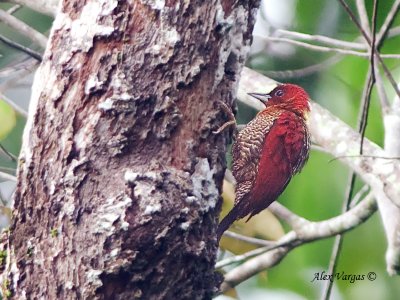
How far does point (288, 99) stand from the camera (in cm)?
171

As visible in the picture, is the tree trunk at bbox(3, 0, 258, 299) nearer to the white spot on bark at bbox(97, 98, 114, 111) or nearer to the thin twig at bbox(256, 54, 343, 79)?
the white spot on bark at bbox(97, 98, 114, 111)

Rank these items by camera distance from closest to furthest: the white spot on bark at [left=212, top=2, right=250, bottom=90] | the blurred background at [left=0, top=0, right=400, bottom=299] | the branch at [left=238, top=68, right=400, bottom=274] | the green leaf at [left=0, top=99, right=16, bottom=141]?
the white spot on bark at [left=212, top=2, right=250, bottom=90] → the branch at [left=238, top=68, right=400, bottom=274] → the green leaf at [left=0, top=99, right=16, bottom=141] → the blurred background at [left=0, top=0, right=400, bottom=299]

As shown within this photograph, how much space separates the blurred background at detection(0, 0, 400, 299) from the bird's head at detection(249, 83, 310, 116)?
567mm

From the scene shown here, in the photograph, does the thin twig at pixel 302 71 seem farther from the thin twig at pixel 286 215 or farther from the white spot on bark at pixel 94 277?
the white spot on bark at pixel 94 277

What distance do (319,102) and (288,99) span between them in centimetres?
68

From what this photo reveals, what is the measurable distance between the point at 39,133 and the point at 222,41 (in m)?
0.38

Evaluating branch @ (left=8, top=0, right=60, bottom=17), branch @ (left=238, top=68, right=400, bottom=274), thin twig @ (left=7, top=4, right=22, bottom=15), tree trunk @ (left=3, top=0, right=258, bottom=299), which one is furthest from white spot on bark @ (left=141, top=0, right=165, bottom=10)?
thin twig @ (left=7, top=4, right=22, bottom=15)

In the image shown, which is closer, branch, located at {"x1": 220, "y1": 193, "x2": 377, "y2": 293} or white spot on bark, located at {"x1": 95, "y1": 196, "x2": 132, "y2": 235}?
white spot on bark, located at {"x1": 95, "y1": 196, "x2": 132, "y2": 235}

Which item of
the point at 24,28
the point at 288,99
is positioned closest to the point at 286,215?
the point at 288,99

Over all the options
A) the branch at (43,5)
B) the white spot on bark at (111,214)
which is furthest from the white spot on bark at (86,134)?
the branch at (43,5)

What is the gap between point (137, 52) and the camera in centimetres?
144

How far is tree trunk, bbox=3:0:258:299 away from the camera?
1.38 metres

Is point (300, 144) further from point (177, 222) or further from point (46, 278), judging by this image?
point (46, 278)

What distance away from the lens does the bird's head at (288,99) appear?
5.54 ft
